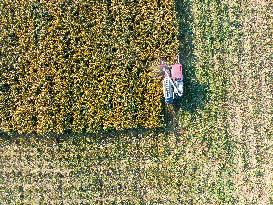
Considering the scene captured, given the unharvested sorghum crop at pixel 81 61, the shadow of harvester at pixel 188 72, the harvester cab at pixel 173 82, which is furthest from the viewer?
the shadow of harvester at pixel 188 72

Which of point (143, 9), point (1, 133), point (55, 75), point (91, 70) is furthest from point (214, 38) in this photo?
point (1, 133)

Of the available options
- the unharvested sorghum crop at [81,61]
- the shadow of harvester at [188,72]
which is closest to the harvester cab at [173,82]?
the unharvested sorghum crop at [81,61]

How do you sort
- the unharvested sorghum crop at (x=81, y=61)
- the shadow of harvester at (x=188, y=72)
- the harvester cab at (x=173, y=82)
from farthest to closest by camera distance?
the shadow of harvester at (x=188, y=72)
the unharvested sorghum crop at (x=81, y=61)
the harvester cab at (x=173, y=82)

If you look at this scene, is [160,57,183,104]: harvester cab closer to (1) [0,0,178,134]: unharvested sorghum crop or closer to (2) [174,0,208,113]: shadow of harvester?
(1) [0,0,178,134]: unharvested sorghum crop

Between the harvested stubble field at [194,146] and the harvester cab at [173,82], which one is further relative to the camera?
the harvested stubble field at [194,146]

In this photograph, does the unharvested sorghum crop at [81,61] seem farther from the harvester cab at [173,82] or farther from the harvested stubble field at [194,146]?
the harvested stubble field at [194,146]

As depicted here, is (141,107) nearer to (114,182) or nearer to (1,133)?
(114,182)

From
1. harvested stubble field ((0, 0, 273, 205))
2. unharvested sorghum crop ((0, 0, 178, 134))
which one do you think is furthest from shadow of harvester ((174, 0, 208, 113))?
unharvested sorghum crop ((0, 0, 178, 134))
